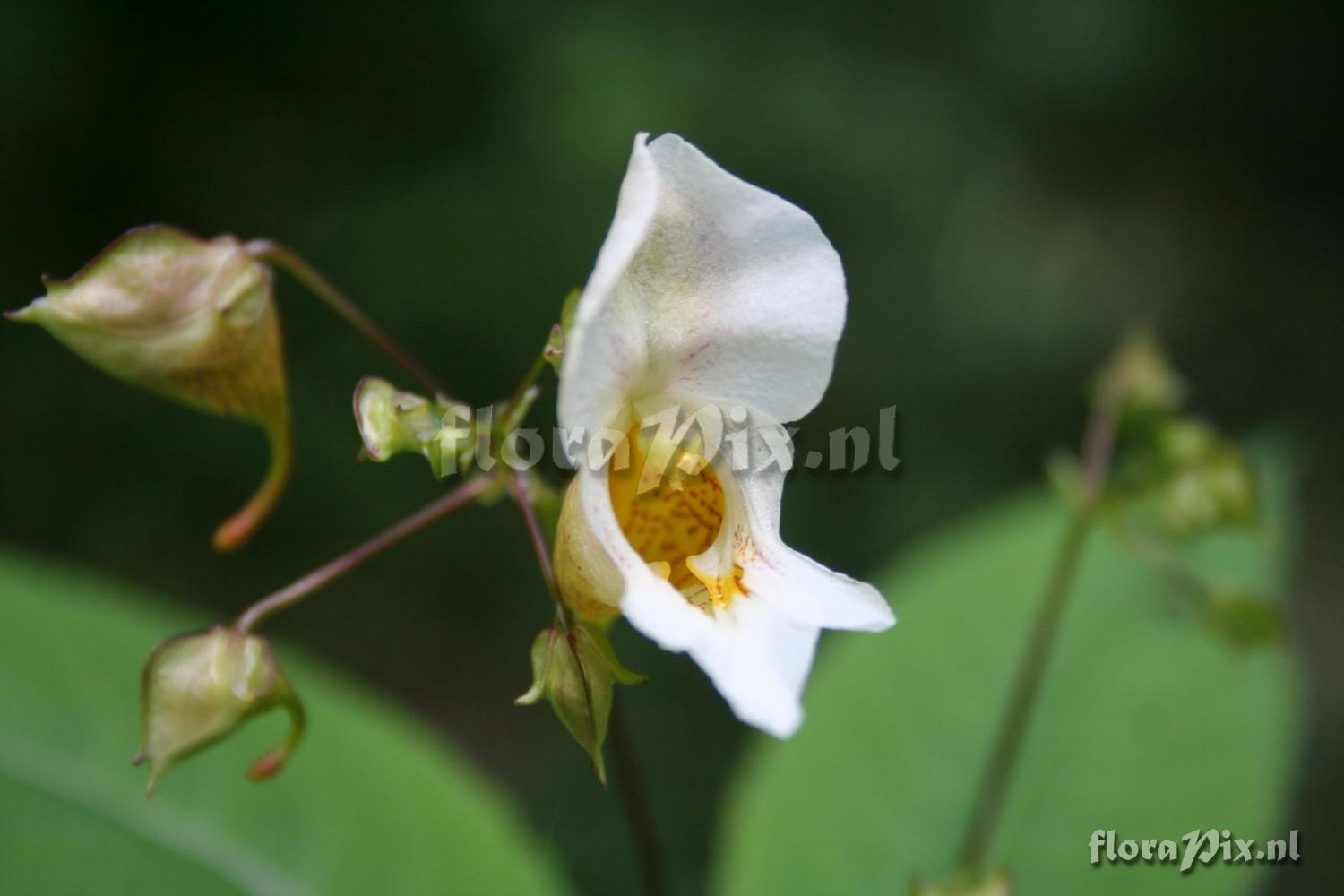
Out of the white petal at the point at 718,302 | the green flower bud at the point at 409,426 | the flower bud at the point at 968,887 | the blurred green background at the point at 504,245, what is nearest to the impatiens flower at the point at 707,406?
the white petal at the point at 718,302

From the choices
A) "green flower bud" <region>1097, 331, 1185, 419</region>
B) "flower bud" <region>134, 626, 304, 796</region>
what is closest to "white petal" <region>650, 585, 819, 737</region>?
"flower bud" <region>134, 626, 304, 796</region>

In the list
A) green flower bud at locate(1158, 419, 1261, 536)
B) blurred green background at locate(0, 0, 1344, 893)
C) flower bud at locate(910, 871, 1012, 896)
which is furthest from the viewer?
blurred green background at locate(0, 0, 1344, 893)

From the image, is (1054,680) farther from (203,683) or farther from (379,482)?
(379,482)

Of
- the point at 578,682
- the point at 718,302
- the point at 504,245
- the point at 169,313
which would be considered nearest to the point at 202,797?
the point at 169,313

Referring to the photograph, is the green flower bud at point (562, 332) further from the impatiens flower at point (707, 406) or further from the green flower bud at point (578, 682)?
the green flower bud at point (578, 682)

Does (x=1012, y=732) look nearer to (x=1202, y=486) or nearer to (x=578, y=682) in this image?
(x=1202, y=486)

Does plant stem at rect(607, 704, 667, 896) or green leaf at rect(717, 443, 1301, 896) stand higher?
green leaf at rect(717, 443, 1301, 896)

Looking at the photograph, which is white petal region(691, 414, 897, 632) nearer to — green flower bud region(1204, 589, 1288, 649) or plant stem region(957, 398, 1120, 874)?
plant stem region(957, 398, 1120, 874)
